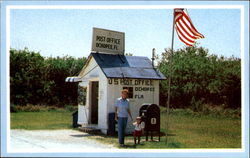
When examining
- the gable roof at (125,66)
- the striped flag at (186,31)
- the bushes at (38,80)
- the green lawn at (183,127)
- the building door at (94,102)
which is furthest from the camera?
the building door at (94,102)

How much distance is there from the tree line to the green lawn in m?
0.41

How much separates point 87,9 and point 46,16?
43.7 inches

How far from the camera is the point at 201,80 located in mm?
15422

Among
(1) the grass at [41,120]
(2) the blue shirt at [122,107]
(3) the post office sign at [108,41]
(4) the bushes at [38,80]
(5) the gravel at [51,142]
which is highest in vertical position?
(3) the post office sign at [108,41]

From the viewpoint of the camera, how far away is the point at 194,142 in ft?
35.8

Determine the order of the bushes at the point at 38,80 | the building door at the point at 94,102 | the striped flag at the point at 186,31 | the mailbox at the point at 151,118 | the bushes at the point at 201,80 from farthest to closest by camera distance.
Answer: the building door at the point at 94,102 < the bushes at the point at 201,80 < the bushes at the point at 38,80 < the mailbox at the point at 151,118 < the striped flag at the point at 186,31

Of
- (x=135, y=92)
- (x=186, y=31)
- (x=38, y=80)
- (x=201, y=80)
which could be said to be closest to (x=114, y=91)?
(x=135, y=92)

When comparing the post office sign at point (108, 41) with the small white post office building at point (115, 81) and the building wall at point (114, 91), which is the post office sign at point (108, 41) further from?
the building wall at point (114, 91)

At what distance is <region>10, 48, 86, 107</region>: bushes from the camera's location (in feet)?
38.3

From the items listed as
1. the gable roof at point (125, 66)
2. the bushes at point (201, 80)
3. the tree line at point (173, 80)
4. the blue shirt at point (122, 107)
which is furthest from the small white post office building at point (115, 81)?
the bushes at point (201, 80)

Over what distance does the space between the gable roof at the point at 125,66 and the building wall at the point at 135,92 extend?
182mm

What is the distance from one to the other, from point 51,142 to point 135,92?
130 inches

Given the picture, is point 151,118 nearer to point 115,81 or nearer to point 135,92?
point 135,92

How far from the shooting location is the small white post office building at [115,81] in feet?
41.3
